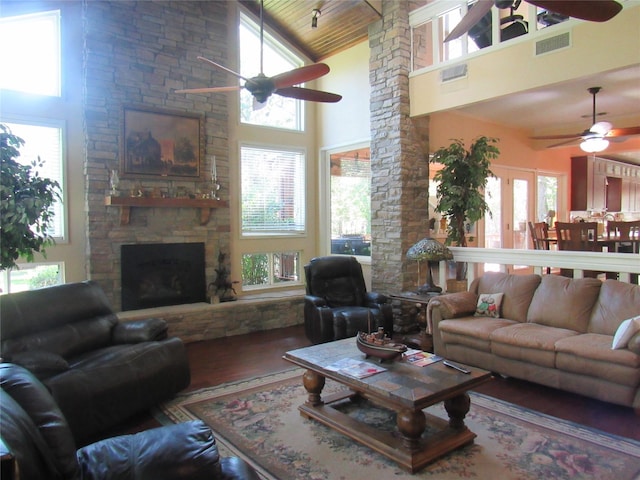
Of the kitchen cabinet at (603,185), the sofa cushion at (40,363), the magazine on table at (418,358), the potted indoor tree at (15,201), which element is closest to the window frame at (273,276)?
the potted indoor tree at (15,201)

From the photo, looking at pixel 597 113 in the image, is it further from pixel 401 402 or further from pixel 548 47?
pixel 401 402

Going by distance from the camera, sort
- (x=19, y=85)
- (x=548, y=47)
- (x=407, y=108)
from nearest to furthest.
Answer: (x=548, y=47), (x=19, y=85), (x=407, y=108)

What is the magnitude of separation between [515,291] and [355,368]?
2229 millimetres

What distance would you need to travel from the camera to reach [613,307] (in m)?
3.72

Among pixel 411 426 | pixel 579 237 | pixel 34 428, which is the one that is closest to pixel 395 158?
pixel 579 237

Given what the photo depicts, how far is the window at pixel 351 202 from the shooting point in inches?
265

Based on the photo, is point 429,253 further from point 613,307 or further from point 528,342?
point 613,307

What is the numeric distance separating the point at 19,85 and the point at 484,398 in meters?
5.60

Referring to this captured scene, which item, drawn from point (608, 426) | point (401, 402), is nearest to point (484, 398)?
point (608, 426)

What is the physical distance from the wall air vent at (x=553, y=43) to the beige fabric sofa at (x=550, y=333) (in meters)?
2.22

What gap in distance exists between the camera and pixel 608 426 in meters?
3.11

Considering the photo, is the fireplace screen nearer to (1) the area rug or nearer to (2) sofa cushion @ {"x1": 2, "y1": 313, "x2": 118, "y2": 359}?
(2) sofa cushion @ {"x1": 2, "y1": 313, "x2": 118, "y2": 359}

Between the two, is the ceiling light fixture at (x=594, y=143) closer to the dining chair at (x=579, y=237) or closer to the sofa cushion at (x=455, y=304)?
the dining chair at (x=579, y=237)

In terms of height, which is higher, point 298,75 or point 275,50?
point 275,50
